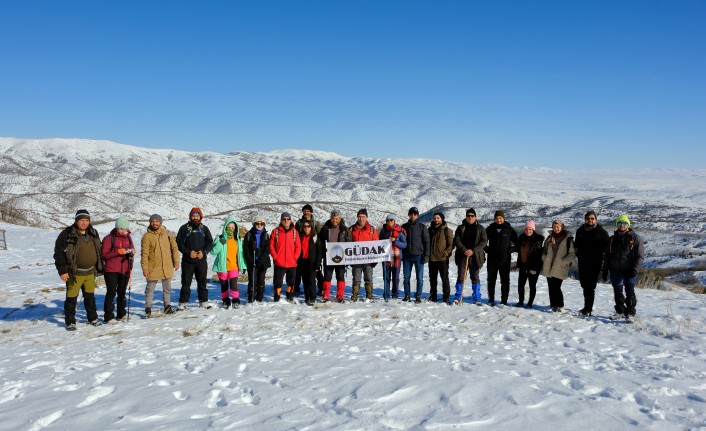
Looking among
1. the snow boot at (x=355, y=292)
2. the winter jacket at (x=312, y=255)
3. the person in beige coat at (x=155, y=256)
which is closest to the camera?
the person in beige coat at (x=155, y=256)

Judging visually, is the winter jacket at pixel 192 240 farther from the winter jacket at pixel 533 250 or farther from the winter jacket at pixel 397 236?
the winter jacket at pixel 533 250

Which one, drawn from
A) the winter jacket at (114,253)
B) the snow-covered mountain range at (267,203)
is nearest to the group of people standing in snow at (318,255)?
the winter jacket at (114,253)

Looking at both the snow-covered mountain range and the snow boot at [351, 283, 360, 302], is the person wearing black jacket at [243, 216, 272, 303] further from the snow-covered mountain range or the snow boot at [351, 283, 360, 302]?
the snow-covered mountain range

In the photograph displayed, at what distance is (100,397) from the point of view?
193 inches

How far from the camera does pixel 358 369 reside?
18.7 ft

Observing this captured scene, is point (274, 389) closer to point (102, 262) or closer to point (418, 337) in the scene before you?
point (418, 337)

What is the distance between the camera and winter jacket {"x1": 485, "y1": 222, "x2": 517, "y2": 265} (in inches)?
386

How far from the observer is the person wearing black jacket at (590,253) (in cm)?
892

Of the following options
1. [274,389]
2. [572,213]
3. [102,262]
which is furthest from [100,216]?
[572,213]

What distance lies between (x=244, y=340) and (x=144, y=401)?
269 cm

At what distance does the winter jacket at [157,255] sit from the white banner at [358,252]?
353cm

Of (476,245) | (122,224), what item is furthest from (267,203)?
(476,245)

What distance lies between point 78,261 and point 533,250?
9469 millimetres

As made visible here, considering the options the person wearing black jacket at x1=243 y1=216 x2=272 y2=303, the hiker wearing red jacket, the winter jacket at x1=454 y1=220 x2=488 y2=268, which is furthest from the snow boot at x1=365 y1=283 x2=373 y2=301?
the person wearing black jacket at x1=243 y1=216 x2=272 y2=303
